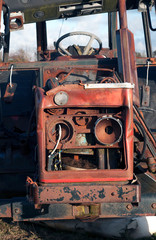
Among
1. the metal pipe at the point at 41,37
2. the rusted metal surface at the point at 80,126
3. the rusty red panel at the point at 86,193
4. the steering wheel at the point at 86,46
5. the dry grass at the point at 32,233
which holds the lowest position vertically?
the dry grass at the point at 32,233

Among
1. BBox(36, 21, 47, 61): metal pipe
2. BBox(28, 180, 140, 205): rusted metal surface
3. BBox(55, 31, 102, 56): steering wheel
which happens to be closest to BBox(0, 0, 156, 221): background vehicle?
BBox(28, 180, 140, 205): rusted metal surface

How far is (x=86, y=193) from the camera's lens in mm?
3344

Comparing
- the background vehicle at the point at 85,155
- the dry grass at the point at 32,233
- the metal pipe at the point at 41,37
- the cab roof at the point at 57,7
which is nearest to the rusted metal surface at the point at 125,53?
the background vehicle at the point at 85,155

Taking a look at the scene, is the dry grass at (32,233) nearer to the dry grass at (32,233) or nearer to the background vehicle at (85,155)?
the dry grass at (32,233)

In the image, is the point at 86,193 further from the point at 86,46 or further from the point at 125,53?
the point at 86,46

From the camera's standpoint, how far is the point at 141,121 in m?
3.97

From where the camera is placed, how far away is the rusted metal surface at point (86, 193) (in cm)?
333

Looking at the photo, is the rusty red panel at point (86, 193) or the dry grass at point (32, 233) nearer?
the rusty red panel at point (86, 193)

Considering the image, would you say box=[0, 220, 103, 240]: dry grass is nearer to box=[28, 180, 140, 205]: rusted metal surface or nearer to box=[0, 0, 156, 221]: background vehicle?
box=[0, 0, 156, 221]: background vehicle

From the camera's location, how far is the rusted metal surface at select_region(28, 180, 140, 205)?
333cm

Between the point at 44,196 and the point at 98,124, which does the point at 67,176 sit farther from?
the point at 98,124

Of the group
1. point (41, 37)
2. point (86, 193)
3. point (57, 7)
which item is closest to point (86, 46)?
point (41, 37)

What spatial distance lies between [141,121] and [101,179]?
88cm

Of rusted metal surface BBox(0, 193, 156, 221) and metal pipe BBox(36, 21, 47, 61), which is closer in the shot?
rusted metal surface BBox(0, 193, 156, 221)
